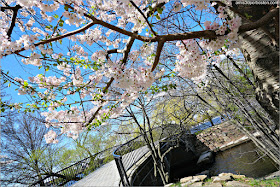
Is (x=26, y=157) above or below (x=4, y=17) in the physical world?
below

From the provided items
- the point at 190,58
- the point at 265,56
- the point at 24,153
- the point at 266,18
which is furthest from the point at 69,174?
the point at 266,18

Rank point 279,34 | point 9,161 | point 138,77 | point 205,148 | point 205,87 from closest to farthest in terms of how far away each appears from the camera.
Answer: point 279,34 < point 138,77 < point 205,87 < point 9,161 < point 205,148

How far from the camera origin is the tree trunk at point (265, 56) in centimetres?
139

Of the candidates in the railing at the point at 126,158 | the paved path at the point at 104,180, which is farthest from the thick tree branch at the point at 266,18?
the paved path at the point at 104,180

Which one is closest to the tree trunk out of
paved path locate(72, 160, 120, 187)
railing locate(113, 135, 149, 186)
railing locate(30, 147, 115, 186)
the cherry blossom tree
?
the cherry blossom tree

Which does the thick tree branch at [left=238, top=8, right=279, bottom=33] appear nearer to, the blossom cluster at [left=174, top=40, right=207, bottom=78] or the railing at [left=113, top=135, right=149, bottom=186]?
the blossom cluster at [left=174, top=40, right=207, bottom=78]

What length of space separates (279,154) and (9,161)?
1411 cm

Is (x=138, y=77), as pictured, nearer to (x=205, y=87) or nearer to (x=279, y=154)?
(x=205, y=87)

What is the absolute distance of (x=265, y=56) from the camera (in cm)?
144

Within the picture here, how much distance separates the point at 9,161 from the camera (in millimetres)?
10594

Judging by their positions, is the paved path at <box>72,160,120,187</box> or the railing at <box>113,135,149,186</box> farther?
the paved path at <box>72,160,120,187</box>

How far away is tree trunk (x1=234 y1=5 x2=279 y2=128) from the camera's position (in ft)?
4.57

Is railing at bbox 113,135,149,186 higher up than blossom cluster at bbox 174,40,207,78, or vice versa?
blossom cluster at bbox 174,40,207,78

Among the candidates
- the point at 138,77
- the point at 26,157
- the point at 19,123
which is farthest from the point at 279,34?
the point at 19,123
